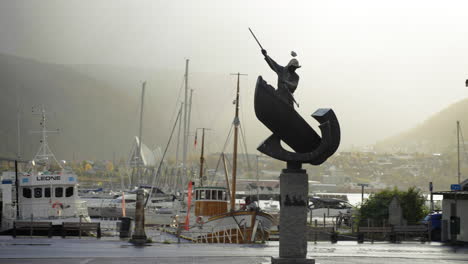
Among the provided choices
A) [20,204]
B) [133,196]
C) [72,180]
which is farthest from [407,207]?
[133,196]

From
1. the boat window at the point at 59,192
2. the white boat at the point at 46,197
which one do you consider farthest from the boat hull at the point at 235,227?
the boat window at the point at 59,192

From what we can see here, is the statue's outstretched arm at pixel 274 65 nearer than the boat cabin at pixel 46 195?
Yes

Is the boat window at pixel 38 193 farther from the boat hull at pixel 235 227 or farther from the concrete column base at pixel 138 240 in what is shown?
the concrete column base at pixel 138 240

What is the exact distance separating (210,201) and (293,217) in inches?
1181

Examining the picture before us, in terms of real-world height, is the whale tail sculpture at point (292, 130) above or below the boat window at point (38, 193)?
above

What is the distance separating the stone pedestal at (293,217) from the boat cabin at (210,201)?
29.6 meters

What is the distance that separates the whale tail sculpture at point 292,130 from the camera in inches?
855

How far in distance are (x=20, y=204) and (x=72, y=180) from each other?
378 cm

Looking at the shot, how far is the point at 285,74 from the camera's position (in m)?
22.5

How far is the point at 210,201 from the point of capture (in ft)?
167

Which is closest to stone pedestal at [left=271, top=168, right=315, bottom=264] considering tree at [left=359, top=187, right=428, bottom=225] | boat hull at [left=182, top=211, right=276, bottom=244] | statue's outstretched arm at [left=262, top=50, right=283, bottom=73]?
statue's outstretched arm at [left=262, top=50, right=283, bottom=73]

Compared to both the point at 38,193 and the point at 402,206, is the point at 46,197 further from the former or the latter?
the point at 402,206

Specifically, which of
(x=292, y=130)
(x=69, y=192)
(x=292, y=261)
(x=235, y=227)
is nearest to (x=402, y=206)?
(x=235, y=227)

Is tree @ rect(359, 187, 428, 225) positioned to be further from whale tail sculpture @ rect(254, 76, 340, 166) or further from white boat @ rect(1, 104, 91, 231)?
whale tail sculpture @ rect(254, 76, 340, 166)
